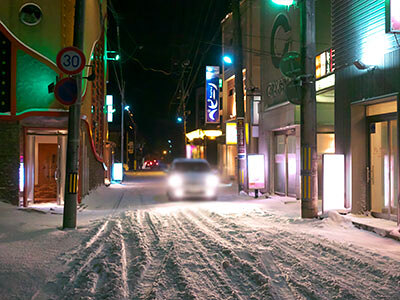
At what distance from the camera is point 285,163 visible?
63.3 ft

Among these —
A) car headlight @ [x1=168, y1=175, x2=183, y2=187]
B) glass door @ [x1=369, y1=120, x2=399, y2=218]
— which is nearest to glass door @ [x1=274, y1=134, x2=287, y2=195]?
glass door @ [x1=369, y1=120, x2=399, y2=218]

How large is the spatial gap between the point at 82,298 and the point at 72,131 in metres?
5.68

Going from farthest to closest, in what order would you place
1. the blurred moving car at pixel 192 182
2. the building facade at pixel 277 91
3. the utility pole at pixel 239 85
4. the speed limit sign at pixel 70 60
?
the utility pole at pixel 239 85
the building facade at pixel 277 91
the blurred moving car at pixel 192 182
the speed limit sign at pixel 70 60

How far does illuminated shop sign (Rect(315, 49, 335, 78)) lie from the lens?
48.4ft

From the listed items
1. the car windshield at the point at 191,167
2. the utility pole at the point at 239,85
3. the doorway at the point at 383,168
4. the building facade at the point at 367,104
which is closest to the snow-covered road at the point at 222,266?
the car windshield at the point at 191,167

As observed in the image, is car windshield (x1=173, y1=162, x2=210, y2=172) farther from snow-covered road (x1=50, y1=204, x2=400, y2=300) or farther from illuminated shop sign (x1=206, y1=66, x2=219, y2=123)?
illuminated shop sign (x1=206, y1=66, x2=219, y2=123)

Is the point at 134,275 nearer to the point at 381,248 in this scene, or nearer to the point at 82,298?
the point at 82,298

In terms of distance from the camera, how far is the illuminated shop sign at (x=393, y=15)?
29.7 feet

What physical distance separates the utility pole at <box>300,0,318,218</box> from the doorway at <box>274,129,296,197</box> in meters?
6.47

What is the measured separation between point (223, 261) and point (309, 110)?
6189 mm

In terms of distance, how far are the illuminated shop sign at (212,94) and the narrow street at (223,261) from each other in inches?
705

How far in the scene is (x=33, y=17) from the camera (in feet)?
44.9

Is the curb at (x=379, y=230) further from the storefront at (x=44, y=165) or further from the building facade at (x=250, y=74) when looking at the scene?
the building facade at (x=250, y=74)

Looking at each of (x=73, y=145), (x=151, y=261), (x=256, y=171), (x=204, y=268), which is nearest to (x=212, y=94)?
(x=256, y=171)
